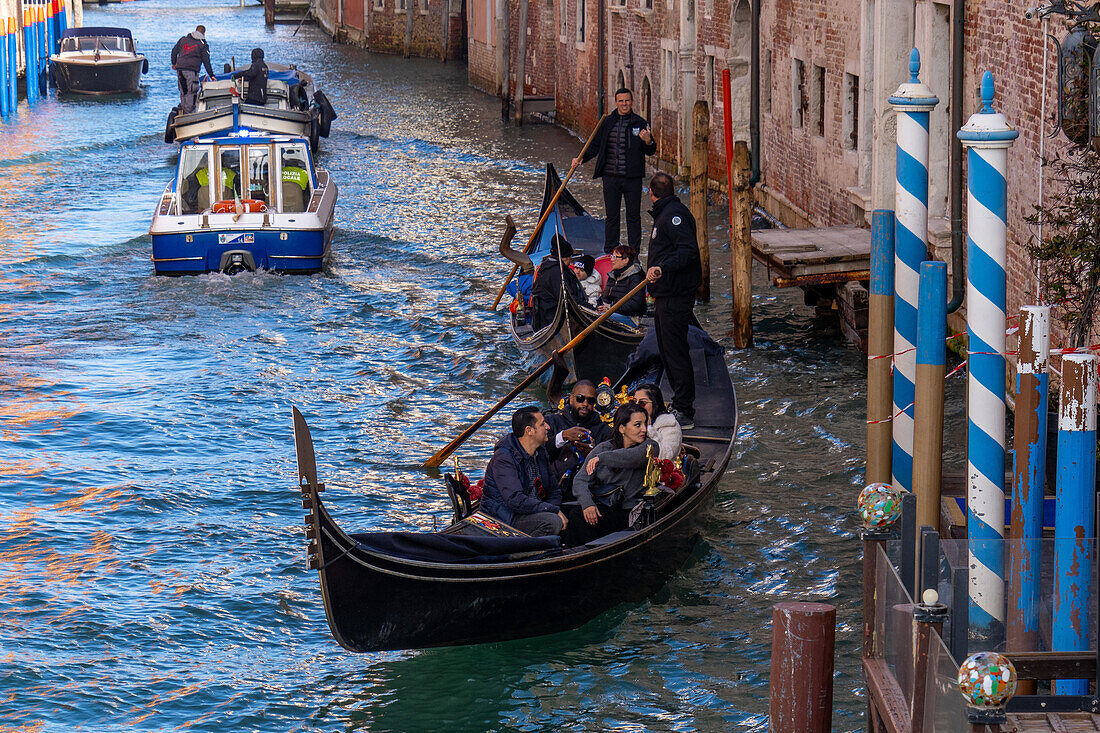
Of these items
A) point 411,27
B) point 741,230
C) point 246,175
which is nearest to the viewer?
point 741,230

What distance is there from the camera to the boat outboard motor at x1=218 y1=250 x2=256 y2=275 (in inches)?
557

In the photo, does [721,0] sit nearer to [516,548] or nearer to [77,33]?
[516,548]

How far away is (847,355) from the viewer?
1132 cm

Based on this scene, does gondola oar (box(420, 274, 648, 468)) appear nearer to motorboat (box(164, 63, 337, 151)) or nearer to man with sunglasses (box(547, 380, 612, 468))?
man with sunglasses (box(547, 380, 612, 468))

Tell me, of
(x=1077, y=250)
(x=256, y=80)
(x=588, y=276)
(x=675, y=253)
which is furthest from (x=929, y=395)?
(x=256, y=80)

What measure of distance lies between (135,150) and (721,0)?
11604 mm

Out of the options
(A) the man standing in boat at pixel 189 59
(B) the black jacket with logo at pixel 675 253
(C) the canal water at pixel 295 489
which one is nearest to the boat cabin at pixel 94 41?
(A) the man standing in boat at pixel 189 59

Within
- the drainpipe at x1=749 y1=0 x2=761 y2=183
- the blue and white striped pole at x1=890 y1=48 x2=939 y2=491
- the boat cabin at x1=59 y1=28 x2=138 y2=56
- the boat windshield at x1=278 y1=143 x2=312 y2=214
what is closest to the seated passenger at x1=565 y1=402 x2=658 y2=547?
the blue and white striped pole at x1=890 y1=48 x2=939 y2=491

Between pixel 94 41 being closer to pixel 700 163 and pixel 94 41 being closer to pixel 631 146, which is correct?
pixel 631 146

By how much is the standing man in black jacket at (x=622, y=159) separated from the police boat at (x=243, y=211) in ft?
9.91

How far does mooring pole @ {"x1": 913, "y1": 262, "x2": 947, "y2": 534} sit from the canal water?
3.48 feet

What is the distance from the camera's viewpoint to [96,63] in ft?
101

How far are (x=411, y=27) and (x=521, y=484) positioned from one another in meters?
34.0

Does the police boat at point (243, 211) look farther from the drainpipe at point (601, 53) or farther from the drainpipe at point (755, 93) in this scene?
the drainpipe at point (601, 53)
